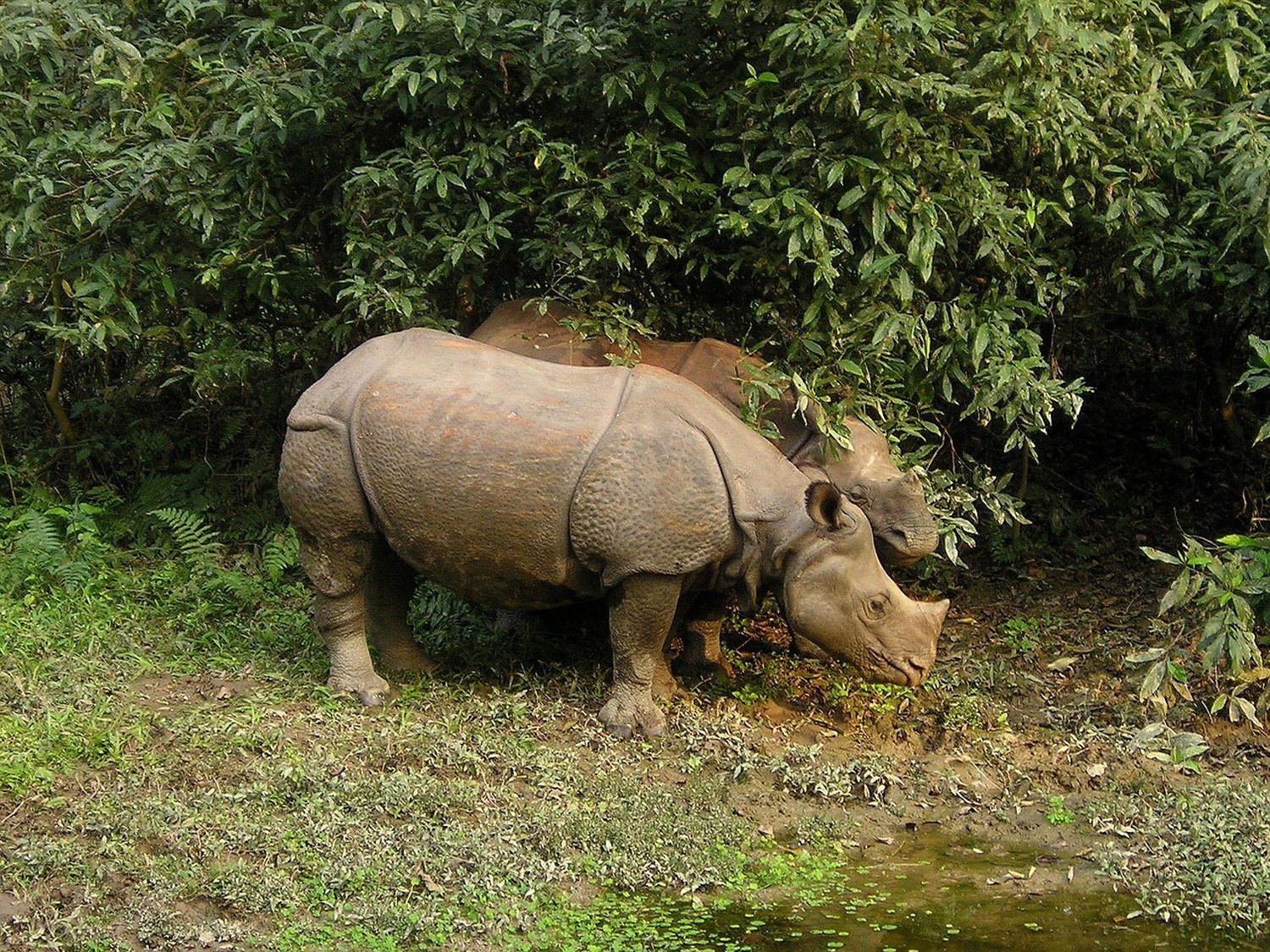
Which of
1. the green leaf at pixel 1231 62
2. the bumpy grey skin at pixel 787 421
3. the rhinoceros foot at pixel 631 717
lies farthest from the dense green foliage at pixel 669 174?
the rhinoceros foot at pixel 631 717

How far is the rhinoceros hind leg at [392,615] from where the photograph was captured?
297 inches

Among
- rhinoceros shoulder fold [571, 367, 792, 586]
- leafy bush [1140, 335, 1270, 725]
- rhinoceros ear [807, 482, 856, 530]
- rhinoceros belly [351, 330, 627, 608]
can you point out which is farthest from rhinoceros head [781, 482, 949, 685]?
leafy bush [1140, 335, 1270, 725]

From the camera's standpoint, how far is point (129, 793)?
20.2 feet

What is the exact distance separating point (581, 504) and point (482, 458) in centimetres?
48

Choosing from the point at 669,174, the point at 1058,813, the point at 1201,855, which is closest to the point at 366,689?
the point at 669,174

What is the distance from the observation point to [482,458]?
6.73 metres

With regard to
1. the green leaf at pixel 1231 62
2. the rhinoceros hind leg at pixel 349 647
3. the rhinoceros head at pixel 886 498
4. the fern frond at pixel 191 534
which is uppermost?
the green leaf at pixel 1231 62

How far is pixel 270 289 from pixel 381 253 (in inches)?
42.6

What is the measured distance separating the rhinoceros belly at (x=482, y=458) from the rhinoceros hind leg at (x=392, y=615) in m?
0.53

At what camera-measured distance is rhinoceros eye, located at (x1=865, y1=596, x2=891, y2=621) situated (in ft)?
22.8

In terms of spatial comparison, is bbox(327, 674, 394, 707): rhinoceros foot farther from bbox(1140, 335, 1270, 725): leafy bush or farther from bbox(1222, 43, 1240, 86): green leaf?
bbox(1222, 43, 1240, 86): green leaf

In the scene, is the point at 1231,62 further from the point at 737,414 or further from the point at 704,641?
the point at 704,641

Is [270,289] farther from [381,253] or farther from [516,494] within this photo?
[516,494]

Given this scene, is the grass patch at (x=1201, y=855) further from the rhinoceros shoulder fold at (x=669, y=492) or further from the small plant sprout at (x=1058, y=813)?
the rhinoceros shoulder fold at (x=669, y=492)
